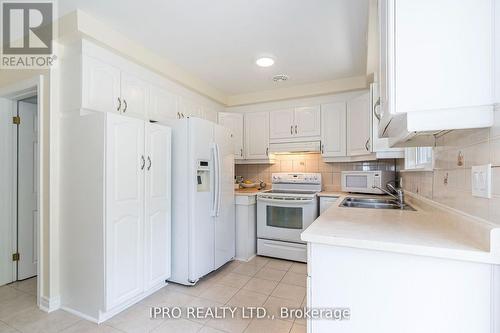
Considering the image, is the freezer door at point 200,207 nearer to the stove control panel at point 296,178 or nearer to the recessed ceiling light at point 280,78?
the recessed ceiling light at point 280,78

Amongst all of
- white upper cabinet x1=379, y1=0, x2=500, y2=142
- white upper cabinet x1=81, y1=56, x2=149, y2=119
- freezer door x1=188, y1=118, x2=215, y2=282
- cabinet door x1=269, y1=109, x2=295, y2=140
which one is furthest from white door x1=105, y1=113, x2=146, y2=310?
cabinet door x1=269, y1=109, x2=295, y2=140

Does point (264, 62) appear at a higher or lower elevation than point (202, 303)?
higher

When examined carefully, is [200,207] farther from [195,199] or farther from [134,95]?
[134,95]

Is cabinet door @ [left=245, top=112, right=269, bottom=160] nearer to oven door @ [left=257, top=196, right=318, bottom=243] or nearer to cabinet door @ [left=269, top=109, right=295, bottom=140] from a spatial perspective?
cabinet door @ [left=269, top=109, right=295, bottom=140]

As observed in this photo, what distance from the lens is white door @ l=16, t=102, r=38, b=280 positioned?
102 inches

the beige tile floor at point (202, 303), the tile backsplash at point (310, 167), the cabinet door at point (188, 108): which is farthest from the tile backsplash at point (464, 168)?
the cabinet door at point (188, 108)

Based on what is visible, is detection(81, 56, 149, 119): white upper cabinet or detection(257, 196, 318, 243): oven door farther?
detection(257, 196, 318, 243): oven door

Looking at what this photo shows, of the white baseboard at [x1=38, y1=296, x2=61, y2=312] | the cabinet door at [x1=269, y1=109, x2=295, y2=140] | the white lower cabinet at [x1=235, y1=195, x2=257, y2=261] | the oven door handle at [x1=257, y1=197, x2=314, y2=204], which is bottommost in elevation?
the white baseboard at [x1=38, y1=296, x2=61, y2=312]

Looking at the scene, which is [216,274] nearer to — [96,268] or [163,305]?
[163,305]

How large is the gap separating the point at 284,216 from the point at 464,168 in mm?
2136

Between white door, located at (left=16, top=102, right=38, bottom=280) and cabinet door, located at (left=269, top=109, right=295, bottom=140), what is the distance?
116 inches

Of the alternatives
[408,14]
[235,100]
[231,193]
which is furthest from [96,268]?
[235,100]

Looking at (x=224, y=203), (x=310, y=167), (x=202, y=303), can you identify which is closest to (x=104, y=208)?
(x=202, y=303)

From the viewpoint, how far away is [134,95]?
236 cm
